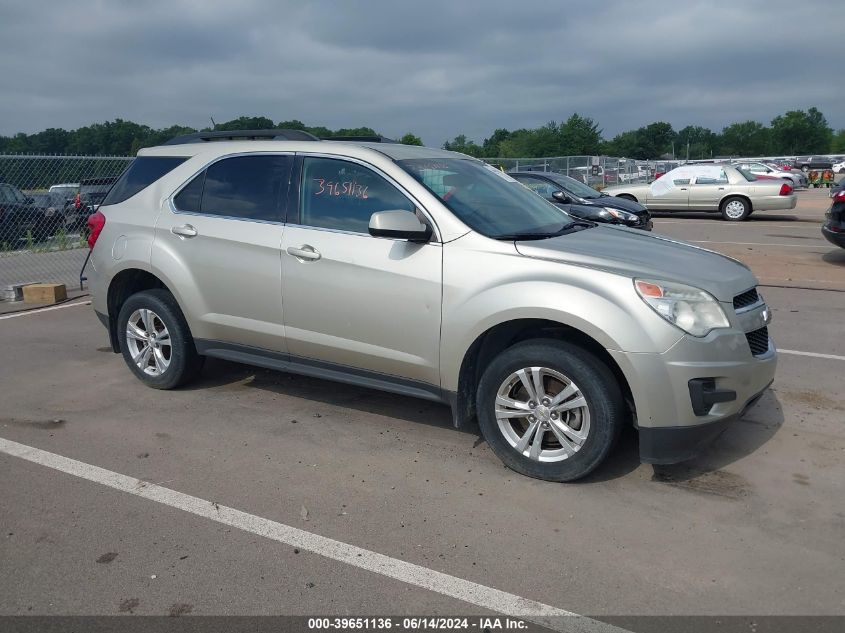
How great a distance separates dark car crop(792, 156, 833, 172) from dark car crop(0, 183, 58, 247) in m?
49.3

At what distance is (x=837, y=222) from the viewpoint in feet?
37.5

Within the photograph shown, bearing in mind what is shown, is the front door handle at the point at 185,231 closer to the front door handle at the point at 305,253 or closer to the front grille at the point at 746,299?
the front door handle at the point at 305,253

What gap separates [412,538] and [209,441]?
184 cm

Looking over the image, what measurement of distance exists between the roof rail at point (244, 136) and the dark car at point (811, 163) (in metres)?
52.7

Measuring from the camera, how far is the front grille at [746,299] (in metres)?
4.21

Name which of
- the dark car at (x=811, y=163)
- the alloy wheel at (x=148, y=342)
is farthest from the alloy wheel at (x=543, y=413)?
the dark car at (x=811, y=163)

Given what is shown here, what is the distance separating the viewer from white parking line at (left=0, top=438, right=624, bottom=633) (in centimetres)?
309

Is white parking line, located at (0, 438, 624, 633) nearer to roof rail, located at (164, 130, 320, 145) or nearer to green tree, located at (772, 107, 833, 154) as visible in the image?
roof rail, located at (164, 130, 320, 145)

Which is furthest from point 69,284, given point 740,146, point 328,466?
point 740,146

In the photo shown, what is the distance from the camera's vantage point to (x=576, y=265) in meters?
4.14

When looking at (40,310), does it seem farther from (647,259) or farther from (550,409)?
(647,259)

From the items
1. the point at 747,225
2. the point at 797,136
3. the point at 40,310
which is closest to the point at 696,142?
the point at 797,136

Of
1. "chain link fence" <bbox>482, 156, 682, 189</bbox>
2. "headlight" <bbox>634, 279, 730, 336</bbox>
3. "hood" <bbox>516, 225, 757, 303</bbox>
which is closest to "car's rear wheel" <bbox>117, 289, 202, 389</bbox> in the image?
"hood" <bbox>516, 225, 757, 303</bbox>

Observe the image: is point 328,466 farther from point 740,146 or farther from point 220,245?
point 740,146
